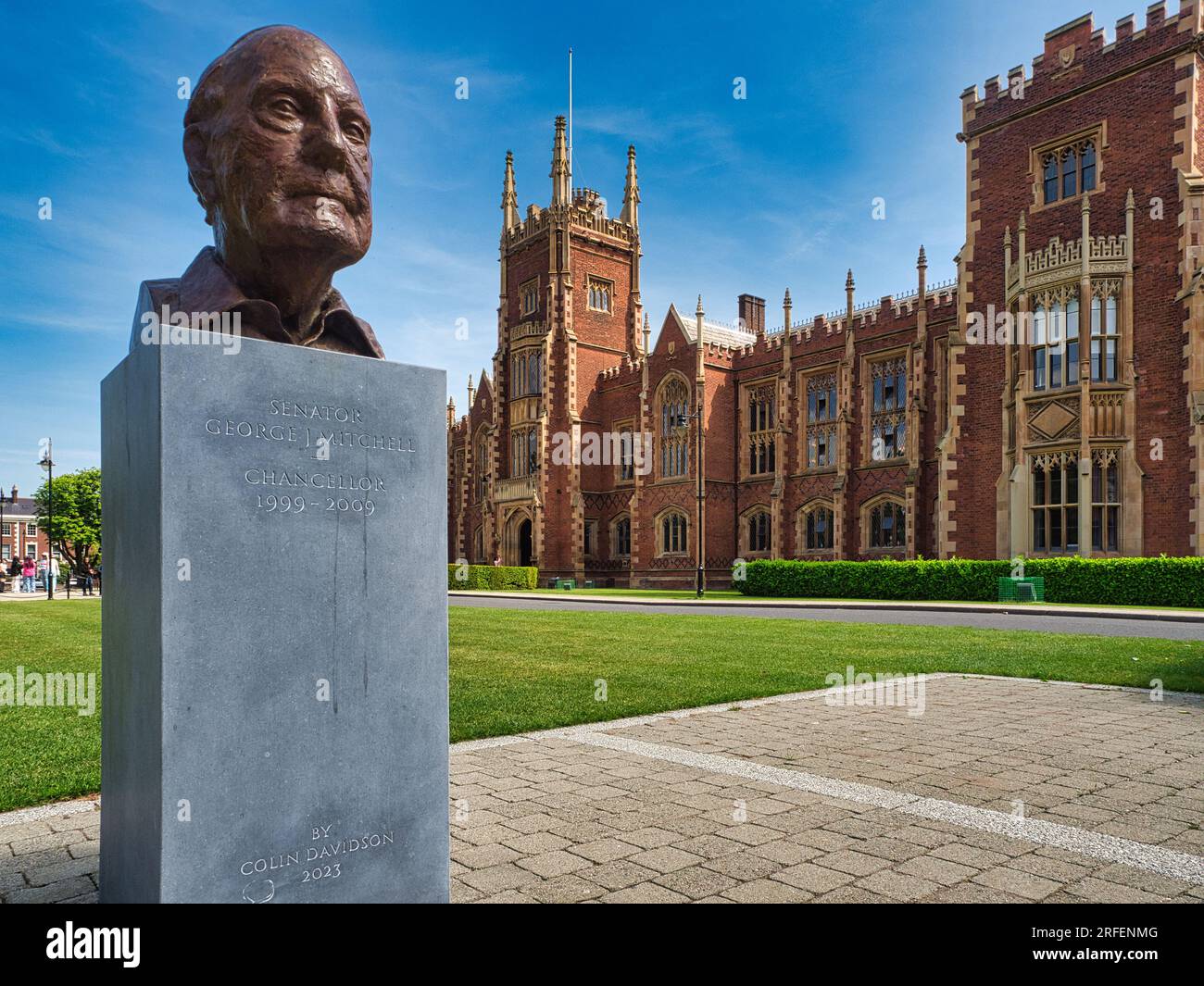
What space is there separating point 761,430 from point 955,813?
120ft

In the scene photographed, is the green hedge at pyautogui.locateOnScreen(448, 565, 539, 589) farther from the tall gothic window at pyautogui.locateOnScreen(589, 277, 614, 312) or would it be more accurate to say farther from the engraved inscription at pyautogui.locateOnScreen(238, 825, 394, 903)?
the engraved inscription at pyautogui.locateOnScreen(238, 825, 394, 903)

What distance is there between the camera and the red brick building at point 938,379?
23.4 metres

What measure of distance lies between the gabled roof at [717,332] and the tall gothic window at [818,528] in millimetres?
11187

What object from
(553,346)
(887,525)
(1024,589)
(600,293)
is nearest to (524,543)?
(553,346)

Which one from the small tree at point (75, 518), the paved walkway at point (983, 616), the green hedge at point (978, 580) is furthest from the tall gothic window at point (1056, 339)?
the small tree at point (75, 518)

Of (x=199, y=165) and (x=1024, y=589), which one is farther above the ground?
(x=199, y=165)

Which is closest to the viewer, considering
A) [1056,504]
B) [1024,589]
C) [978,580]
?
[1024,589]

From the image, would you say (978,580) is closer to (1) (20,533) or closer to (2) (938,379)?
(2) (938,379)

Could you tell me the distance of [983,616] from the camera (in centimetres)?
1928

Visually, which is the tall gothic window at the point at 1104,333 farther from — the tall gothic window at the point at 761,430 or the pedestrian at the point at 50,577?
the pedestrian at the point at 50,577

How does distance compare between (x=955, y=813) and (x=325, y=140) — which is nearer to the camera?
(x=325, y=140)
